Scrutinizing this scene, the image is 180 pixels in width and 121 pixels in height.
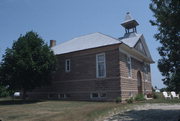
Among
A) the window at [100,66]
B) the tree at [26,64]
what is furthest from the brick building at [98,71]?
the tree at [26,64]

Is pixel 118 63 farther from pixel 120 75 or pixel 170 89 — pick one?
pixel 170 89

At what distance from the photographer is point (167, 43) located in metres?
10.9

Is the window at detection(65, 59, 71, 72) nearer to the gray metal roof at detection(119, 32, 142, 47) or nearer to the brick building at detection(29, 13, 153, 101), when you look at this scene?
the brick building at detection(29, 13, 153, 101)

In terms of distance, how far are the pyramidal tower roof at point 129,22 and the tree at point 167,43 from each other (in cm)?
1601

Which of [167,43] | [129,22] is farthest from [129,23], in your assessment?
[167,43]

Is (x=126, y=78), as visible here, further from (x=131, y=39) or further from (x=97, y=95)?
(x=131, y=39)

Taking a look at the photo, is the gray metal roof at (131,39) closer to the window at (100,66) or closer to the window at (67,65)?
the window at (100,66)

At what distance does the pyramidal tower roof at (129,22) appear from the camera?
26.9m

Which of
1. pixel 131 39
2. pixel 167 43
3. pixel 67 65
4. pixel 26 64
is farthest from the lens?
pixel 131 39

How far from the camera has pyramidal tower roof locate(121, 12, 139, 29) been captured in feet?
88.2

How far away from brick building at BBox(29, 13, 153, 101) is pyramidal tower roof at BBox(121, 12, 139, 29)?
0.16 metres

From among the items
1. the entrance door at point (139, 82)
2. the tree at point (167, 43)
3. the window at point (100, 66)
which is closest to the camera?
the tree at point (167, 43)

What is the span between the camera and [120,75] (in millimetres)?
19266

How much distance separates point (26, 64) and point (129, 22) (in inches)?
595
